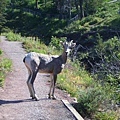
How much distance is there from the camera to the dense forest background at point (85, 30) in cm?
1065

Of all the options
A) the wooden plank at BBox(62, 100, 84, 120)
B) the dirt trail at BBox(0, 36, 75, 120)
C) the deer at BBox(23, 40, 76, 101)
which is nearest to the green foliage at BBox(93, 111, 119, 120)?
the wooden plank at BBox(62, 100, 84, 120)

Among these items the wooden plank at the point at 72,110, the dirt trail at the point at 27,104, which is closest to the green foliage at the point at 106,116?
the wooden plank at the point at 72,110

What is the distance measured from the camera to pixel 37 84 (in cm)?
1380

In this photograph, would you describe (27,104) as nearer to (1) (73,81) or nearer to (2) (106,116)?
(2) (106,116)

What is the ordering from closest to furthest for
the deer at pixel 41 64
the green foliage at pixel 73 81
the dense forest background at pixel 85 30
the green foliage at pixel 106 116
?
the green foliage at pixel 106 116 → the dense forest background at pixel 85 30 → the deer at pixel 41 64 → the green foliage at pixel 73 81

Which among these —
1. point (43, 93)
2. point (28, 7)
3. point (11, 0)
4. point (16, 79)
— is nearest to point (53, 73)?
point (43, 93)

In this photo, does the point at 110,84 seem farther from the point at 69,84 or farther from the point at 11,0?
the point at 11,0

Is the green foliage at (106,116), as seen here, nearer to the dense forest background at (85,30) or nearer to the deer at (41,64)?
the dense forest background at (85,30)

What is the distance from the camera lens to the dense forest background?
419 inches

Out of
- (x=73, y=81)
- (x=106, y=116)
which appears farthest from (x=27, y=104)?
(x=73, y=81)

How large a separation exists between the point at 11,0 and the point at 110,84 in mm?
59076

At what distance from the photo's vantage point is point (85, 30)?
39875mm

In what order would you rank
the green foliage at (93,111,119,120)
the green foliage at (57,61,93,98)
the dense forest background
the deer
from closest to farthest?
1. the green foliage at (93,111,119,120)
2. the dense forest background
3. the deer
4. the green foliage at (57,61,93,98)

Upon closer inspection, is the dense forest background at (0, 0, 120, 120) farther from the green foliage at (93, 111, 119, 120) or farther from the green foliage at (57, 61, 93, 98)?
the green foliage at (57, 61, 93, 98)
